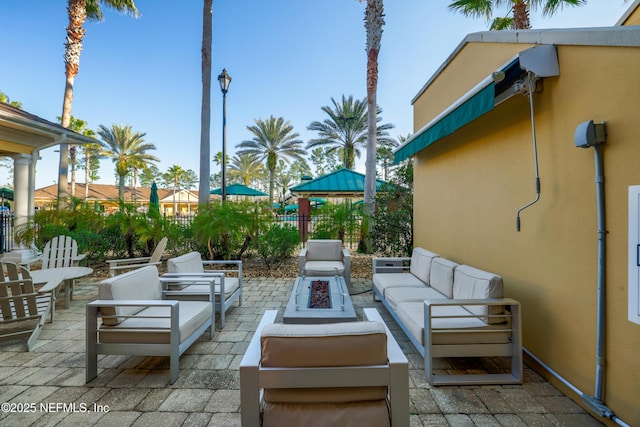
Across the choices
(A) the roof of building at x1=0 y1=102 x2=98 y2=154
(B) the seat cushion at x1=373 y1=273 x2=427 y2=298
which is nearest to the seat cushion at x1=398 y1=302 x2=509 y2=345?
(B) the seat cushion at x1=373 y1=273 x2=427 y2=298

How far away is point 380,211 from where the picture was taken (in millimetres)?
7988

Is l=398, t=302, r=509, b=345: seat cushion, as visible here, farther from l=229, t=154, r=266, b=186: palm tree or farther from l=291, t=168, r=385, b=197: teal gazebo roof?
l=229, t=154, r=266, b=186: palm tree

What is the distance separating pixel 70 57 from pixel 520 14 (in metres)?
17.0

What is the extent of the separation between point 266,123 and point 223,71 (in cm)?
1404

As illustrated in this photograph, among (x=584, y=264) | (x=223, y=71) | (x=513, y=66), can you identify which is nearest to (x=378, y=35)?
(x=223, y=71)

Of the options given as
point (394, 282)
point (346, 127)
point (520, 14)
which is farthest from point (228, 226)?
point (346, 127)

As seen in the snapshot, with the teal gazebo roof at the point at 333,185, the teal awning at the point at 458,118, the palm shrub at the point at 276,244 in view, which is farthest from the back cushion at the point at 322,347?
the teal gazebo roof at the point at 333,185

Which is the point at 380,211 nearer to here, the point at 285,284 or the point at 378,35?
the point at 285,284

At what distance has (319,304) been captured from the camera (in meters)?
3.46

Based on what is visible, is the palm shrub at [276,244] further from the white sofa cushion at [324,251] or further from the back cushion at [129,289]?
the back cushion at [129,289]

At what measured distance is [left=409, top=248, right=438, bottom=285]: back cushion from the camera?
4.36 metres

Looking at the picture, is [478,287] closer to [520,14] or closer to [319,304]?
[319,304]

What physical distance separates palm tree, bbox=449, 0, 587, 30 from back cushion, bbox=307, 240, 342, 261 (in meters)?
8.49

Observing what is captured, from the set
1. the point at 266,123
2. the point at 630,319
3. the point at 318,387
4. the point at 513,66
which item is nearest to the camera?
the point at 318,387
